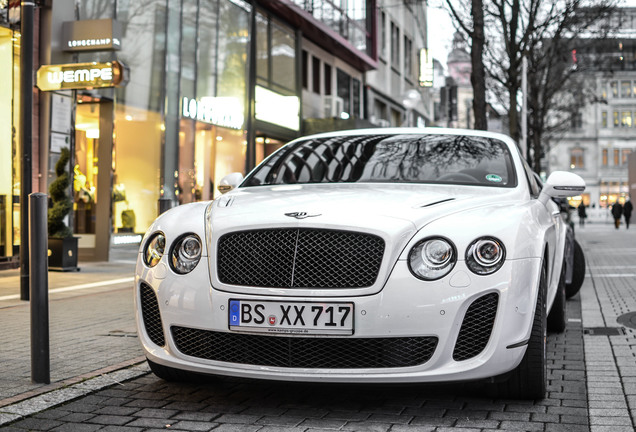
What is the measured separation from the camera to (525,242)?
4.48 m

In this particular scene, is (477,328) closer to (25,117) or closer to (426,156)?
(426,156)

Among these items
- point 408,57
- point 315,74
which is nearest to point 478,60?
point 315,74

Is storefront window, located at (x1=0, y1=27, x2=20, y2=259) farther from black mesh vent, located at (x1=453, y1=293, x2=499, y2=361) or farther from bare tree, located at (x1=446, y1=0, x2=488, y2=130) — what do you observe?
black mesh vent, located at (x1=453, y1=293, x2=499, y2=361)

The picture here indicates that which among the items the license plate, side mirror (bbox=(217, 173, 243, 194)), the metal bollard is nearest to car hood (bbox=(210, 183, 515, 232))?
the license plate

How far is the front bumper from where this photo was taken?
4156 mm

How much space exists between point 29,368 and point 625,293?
7.37 m

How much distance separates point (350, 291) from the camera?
419cm

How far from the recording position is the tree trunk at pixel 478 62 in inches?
774

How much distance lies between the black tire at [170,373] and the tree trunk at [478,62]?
1591 cm

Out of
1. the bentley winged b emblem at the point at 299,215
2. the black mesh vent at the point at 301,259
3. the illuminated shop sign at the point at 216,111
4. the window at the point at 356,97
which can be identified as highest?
the window at the point at 356,97

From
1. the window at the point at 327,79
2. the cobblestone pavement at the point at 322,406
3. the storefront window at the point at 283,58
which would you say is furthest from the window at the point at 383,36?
the cobblestone pavement at the point at 322,406

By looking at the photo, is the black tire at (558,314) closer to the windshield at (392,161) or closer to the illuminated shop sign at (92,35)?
the windshield at (392,161)

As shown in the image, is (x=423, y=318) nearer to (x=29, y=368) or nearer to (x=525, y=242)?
(x=525, y=242)

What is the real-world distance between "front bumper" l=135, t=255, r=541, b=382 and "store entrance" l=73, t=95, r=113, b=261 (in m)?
12.7
